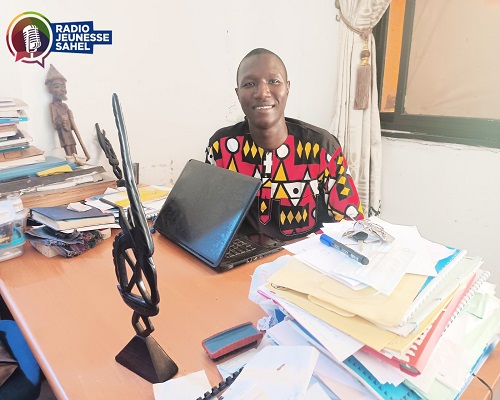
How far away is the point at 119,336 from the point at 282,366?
0.30m

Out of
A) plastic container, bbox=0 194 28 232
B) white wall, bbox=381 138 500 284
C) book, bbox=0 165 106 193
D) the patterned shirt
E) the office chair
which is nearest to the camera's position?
the office chair

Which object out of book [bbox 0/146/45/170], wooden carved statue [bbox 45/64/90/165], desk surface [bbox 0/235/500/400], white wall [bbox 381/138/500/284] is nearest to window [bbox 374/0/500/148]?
white wall [bbox 381/138/500/284]

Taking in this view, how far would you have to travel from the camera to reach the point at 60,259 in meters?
0.96

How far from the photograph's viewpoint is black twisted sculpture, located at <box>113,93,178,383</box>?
503 millimetres

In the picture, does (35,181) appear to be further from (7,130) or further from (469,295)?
(469,295)

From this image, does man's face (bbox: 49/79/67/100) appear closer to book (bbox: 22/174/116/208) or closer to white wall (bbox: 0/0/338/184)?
white wall (bbox: 0/0/338/184)

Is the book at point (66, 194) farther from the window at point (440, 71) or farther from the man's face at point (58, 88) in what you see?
the window at point (440, 71)

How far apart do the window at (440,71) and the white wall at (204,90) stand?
128 mm

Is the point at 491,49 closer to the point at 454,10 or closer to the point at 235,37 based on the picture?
the point at 454,10

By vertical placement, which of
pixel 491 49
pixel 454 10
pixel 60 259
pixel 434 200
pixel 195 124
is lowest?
pixel 434 200

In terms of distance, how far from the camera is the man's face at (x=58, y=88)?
1.46m

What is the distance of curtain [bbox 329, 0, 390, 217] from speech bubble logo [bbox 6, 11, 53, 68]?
1.49 metres

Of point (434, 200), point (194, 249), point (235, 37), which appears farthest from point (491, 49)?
point (194, 249)

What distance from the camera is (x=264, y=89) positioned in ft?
4.15
